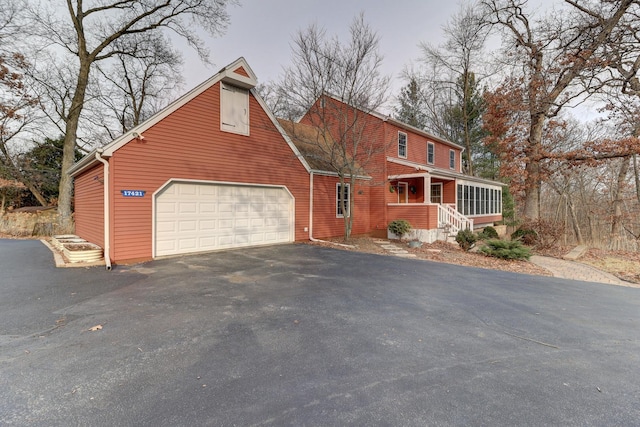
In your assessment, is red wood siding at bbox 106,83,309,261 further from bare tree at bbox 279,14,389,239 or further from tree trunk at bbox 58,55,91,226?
tree trunk at bbox 58,55,91,226

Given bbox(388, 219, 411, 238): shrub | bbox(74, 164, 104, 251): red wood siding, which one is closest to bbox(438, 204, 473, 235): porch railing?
bbox(388, 219, 411, 238): shrub

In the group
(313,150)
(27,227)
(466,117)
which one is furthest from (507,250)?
(27,227)

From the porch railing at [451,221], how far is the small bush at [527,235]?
183 centimetres

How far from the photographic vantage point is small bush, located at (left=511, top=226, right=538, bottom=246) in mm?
11023

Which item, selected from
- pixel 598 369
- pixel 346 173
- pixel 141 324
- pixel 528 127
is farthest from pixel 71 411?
pixel 528 127

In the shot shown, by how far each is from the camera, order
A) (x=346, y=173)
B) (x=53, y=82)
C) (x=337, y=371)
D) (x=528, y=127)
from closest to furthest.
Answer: (x=337, y=371), (x=346, y=173), (x=528, y=127), (x=53, y=82)

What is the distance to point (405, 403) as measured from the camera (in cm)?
223

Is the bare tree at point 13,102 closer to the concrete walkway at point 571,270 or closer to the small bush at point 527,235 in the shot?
the concrete walkway at point 571,270

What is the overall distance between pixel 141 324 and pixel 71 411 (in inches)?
67.8

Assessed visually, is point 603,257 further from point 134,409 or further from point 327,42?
point 134,409

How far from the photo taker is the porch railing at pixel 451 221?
12648 mm

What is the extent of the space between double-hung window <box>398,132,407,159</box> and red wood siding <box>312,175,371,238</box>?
11.0 ft

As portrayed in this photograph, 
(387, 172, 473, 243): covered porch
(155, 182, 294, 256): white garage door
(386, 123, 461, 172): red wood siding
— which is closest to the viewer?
(155, 182, 294, 256): white garage door

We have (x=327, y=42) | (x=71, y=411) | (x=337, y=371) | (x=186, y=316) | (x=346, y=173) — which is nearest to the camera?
(x=71, y=411)
